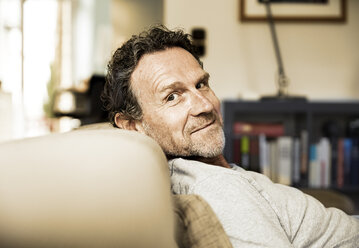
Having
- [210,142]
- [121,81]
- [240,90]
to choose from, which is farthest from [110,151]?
[240,90]

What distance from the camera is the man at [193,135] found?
0.80 meters

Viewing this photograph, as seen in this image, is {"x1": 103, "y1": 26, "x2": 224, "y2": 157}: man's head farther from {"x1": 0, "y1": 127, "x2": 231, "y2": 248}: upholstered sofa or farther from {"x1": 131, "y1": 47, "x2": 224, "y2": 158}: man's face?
{"x1": 0, "y1": 127, "x2": 231, "y2": 248}: upholstered sofa

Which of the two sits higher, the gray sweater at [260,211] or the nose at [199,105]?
the nose at [199,105]

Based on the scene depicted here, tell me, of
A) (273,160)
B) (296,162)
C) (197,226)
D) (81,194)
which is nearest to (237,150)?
(273,160)

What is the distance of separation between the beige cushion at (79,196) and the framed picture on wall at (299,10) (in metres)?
3.01

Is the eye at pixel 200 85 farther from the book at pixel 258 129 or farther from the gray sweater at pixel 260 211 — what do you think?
the book at pixel 258 129

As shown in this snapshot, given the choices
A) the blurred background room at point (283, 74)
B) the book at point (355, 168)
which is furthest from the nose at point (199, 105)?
the book at point (355, 168)

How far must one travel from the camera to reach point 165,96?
1143 mm

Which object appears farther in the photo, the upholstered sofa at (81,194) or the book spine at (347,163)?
the book spine at (347,163)

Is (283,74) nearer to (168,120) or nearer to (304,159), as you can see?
(304,159)

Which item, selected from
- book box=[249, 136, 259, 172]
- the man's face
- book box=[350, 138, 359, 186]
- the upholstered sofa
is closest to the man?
the man's face

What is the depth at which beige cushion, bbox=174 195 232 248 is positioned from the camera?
59 centimetres

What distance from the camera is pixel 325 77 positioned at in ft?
11.1

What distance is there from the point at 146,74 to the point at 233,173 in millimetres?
407
